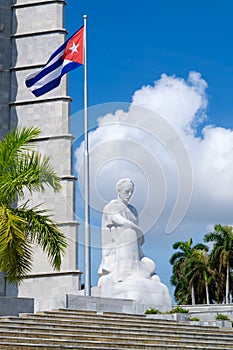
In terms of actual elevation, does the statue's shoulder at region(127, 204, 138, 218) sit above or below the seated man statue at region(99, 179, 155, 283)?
→ above

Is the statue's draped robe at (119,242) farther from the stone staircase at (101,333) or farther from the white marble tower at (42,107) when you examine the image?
the stone staircase at (101,333)

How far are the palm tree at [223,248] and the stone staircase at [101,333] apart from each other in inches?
806

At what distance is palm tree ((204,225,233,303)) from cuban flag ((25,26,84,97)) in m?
19.9

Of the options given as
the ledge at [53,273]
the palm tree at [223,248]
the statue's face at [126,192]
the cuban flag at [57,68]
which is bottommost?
the ledge at [53,273]

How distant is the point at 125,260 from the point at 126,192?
2.22m

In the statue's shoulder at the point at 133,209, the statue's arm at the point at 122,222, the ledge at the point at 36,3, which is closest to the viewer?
the statue's arm at the point at 122,222

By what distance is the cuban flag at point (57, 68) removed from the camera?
21172 millimetres

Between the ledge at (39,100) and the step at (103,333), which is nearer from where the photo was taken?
the step at (103,333)

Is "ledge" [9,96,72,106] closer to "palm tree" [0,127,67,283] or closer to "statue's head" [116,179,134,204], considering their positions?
"statue's head" [116,179,134,204]

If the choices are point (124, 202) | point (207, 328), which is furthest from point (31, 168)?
point (124, 202)

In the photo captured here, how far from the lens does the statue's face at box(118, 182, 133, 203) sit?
76.8 feet

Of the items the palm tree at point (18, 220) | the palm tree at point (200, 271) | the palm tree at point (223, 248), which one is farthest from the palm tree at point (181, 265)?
the palm tree at point (18, 220)

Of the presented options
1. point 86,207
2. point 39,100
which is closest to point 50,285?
point 86,207

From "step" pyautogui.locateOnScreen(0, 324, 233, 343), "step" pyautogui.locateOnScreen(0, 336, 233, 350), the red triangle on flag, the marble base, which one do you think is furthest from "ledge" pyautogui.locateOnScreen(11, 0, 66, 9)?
"step" pyautogui.locateOnScreen(0, 336, 233, 350)
